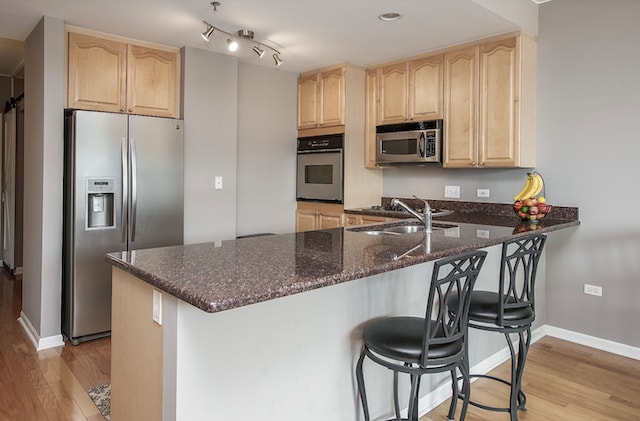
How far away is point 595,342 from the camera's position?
339 centimetres

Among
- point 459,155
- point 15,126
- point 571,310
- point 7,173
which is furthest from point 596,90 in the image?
point 7,173

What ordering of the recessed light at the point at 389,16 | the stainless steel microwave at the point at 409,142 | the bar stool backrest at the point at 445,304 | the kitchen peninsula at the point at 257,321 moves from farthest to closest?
1. the stainless steel microwave at the point at 409,142
2. the recessed light at the point at 389,16
3. the bar stool backrest at the point at 445,304
4. the kitchen peninsula at the point at 257,321

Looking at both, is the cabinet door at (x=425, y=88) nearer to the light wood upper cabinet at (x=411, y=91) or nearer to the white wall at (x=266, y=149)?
the light wood upper cabinet at (x=411, y=91)

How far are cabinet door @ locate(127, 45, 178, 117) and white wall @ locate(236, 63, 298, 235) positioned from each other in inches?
28.9

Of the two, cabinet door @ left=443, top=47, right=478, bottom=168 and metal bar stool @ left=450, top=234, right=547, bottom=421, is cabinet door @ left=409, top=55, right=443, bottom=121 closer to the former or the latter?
cabinet door @ left=443, top=47, right=478, bottom=168

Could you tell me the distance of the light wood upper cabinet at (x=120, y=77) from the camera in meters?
3.37

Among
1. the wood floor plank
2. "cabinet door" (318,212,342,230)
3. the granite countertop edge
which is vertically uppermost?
"cabinet door" (318,212,342,230)

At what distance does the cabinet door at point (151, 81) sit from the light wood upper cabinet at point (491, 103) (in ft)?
7.88

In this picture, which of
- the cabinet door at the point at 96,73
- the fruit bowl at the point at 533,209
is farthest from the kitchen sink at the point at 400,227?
the cabinet door at the point at 96,73

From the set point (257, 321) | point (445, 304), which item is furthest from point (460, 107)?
point (257, 321)

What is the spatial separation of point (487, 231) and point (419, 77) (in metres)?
2.05

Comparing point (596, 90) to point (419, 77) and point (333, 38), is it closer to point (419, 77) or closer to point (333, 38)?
point (419, 77)

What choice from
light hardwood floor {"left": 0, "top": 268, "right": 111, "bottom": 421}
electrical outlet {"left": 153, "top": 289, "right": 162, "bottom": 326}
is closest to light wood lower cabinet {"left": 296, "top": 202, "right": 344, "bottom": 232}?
light hardwood floor {"left": 0, "top": 268, "right": 111, "bottom": 421}

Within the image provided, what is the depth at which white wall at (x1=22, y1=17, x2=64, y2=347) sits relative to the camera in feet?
10.5
